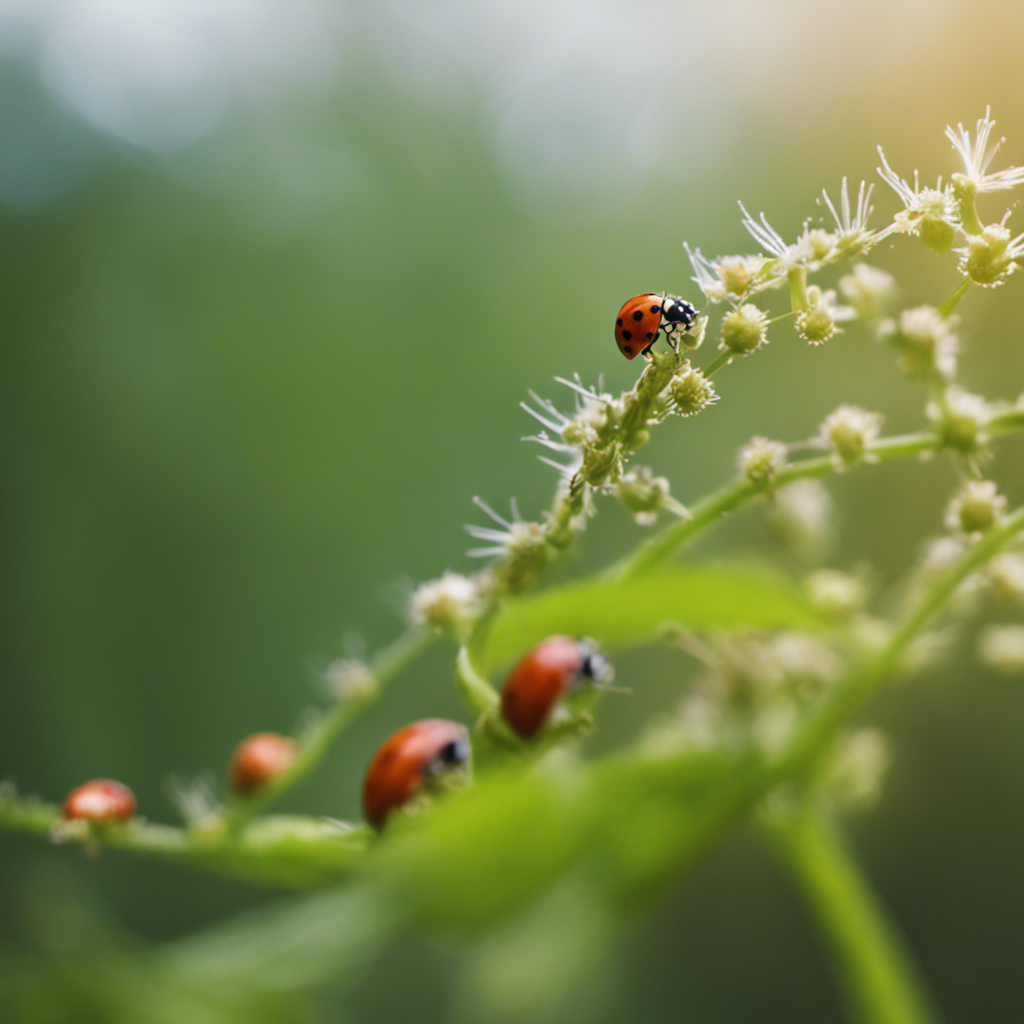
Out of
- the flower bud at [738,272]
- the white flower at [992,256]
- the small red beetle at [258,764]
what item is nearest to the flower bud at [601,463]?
the flower bud at [738,272]

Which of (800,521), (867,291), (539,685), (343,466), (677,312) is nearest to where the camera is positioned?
(539,685)

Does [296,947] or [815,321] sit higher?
[815,321]

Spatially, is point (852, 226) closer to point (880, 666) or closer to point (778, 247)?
point (778, 247)

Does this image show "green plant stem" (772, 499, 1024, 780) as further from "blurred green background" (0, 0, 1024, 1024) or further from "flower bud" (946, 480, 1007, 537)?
"blurred green background" (0, 0, 1024, 1024)

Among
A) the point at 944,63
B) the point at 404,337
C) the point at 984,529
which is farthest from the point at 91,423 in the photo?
the point at 984,529

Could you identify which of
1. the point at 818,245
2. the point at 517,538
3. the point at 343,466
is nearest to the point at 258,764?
the point at 517,538

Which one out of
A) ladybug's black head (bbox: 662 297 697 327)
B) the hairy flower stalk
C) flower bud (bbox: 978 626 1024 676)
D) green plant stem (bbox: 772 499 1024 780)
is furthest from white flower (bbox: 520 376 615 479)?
flower bud (bbox: 978 626 1024 676)
